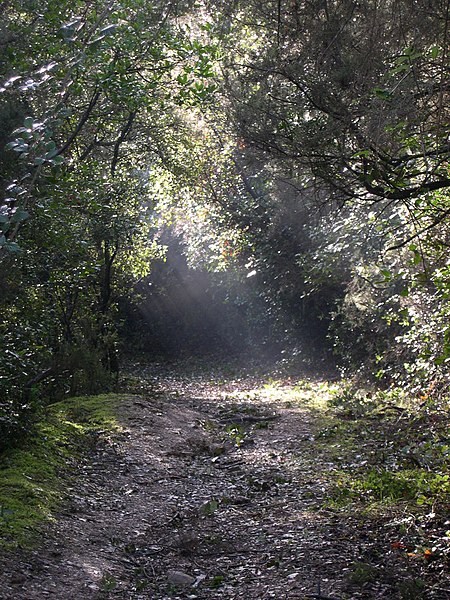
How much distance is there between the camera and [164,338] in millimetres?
23281

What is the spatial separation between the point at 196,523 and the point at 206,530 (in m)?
0.20

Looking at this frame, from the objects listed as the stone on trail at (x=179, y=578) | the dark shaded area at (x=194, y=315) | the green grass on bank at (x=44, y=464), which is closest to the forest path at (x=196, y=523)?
the stone on trail at (x=179, y=578)

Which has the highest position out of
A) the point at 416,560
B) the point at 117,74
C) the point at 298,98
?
the point at 117,74

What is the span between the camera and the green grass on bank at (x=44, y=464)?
500 cm

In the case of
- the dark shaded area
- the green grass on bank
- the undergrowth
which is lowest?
the undergrowth

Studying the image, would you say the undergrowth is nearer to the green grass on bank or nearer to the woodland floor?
the woodland floor

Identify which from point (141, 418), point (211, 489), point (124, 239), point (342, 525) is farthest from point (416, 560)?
point (124, 239)

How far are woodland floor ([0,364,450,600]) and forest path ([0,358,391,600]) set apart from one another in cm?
1

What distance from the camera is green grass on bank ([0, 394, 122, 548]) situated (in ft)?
16.4

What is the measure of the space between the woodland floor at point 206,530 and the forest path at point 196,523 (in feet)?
0.04

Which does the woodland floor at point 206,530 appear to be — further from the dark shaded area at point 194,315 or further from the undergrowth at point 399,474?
the dark shaded area at point 194,315

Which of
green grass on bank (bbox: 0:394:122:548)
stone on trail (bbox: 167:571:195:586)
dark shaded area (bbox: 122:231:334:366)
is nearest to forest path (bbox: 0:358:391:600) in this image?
stone on trail (bbox: 167:571:195:586)

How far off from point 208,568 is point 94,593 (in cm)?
99

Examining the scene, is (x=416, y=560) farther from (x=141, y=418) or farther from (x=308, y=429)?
(x=141, y=418)
